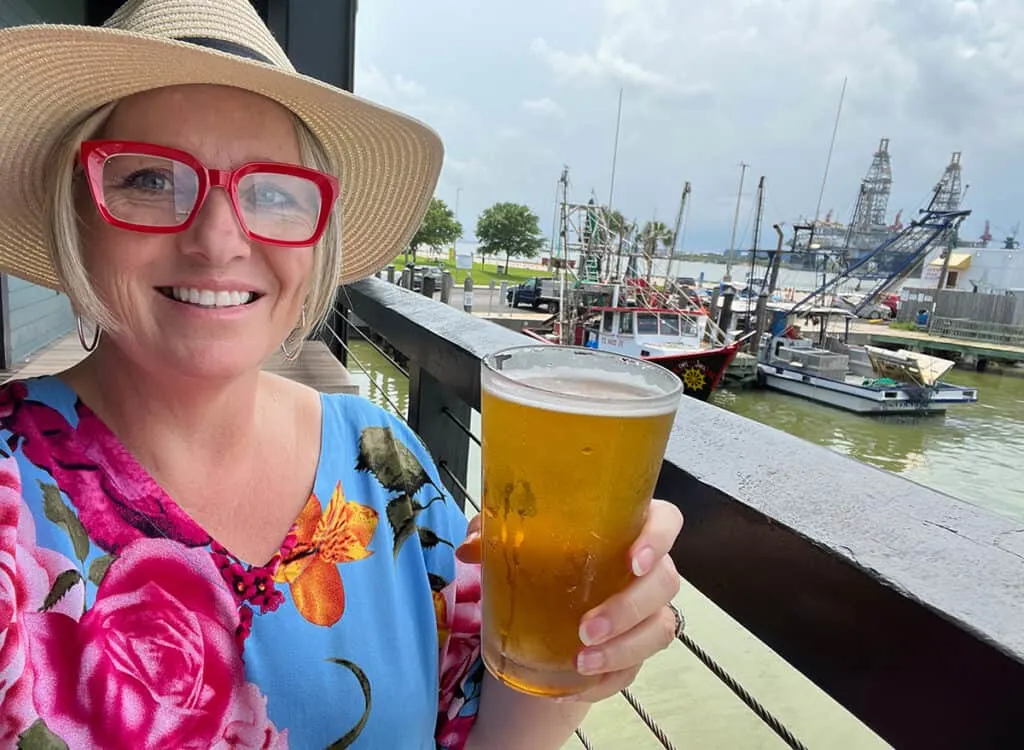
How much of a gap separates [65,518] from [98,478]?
0.21 feet

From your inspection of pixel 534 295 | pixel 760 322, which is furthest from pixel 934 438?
pixel 534 295

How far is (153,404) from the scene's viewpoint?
835mm

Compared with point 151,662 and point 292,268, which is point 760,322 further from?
point 151,662

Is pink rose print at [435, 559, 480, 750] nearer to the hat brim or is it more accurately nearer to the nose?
the nose

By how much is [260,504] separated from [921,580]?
0.71 m

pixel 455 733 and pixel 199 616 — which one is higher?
pixel 199 616

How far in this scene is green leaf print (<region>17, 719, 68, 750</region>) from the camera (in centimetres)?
61

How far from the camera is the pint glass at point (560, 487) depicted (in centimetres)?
53

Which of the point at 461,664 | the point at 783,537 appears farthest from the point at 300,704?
the point at 783,537

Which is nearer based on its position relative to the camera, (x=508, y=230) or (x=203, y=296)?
(x=203, y=296)

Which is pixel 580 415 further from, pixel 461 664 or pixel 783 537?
pixel 461 664

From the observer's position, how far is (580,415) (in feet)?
1.70

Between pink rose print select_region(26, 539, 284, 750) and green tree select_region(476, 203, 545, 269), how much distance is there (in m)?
41.1

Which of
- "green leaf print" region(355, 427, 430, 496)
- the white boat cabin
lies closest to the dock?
the white boat cabin
